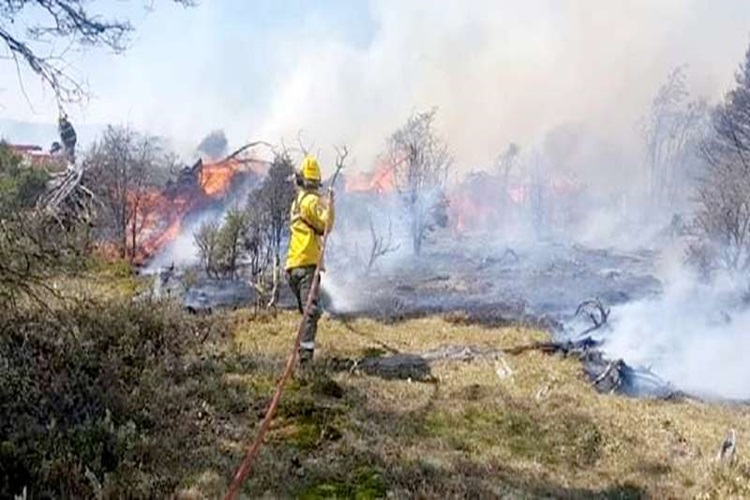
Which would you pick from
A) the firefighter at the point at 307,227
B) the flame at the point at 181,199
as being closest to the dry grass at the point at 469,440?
the firefighter at the point at 307,227

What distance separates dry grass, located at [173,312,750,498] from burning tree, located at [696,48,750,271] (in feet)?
43.5

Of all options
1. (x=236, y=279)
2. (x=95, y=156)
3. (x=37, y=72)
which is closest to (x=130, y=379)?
(x=37, y=72)

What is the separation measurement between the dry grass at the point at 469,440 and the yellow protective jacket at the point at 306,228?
111cm

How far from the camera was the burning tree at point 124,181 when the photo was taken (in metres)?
19.6

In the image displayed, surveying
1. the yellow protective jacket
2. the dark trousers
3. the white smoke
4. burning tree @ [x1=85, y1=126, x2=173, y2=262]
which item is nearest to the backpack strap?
the yellow protective jacket

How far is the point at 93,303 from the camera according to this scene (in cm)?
700

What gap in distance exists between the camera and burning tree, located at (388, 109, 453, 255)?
3250 cm

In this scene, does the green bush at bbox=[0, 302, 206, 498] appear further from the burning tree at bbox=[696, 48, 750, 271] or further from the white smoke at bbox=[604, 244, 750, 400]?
the burning tree at bbox=[696, 48, 750, 271]

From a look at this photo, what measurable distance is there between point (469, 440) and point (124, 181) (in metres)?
16.6

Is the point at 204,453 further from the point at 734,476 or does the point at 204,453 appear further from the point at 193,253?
the point at 193,253

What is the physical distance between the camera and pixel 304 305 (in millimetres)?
7520

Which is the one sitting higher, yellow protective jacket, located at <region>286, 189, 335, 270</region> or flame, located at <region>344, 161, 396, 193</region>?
flame, located at <region>344, 161, 396, 193</region>

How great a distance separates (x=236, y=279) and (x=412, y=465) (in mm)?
12577

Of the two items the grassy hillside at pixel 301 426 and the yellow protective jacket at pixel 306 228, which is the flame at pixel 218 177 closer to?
the grassy hillside at pixel 301 426
